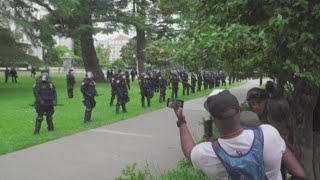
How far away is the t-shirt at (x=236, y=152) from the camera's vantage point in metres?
2.77

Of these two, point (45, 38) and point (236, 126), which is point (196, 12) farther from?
point (45, 38)

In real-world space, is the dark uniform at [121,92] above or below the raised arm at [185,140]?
below

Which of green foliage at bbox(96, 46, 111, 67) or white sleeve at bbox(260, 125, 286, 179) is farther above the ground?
white sleeve at bbox(260, 125, 286, 179)

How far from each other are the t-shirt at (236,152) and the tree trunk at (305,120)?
316cm

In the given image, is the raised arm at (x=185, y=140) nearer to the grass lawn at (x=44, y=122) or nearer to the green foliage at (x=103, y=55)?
the grass lawn at (x=44, y=122)

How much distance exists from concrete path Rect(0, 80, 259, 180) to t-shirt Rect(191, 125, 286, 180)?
5578 millimetres

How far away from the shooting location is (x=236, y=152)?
2.77 meters

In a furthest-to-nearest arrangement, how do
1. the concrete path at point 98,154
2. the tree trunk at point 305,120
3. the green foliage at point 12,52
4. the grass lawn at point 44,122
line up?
the green foliage at point 12,52, the grass lawn at point 44,122, the concrete path at point 98,154, the tree trunk at point 305,120

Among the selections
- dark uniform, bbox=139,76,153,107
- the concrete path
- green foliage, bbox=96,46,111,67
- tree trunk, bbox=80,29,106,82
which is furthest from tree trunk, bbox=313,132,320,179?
green foliage, bbox=96,46,111,67

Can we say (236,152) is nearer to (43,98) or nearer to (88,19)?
(43,98)

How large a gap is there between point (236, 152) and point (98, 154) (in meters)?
7.83

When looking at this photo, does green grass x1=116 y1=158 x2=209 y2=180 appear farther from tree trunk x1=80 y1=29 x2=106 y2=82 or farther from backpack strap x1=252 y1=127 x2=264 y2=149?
tree trunk x1=80 y1=29 x2=106 y2=82

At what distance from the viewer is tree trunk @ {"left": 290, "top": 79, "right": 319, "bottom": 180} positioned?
238 inches

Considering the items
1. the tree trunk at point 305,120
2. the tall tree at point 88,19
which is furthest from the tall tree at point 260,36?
the tall tree at point 88,19
